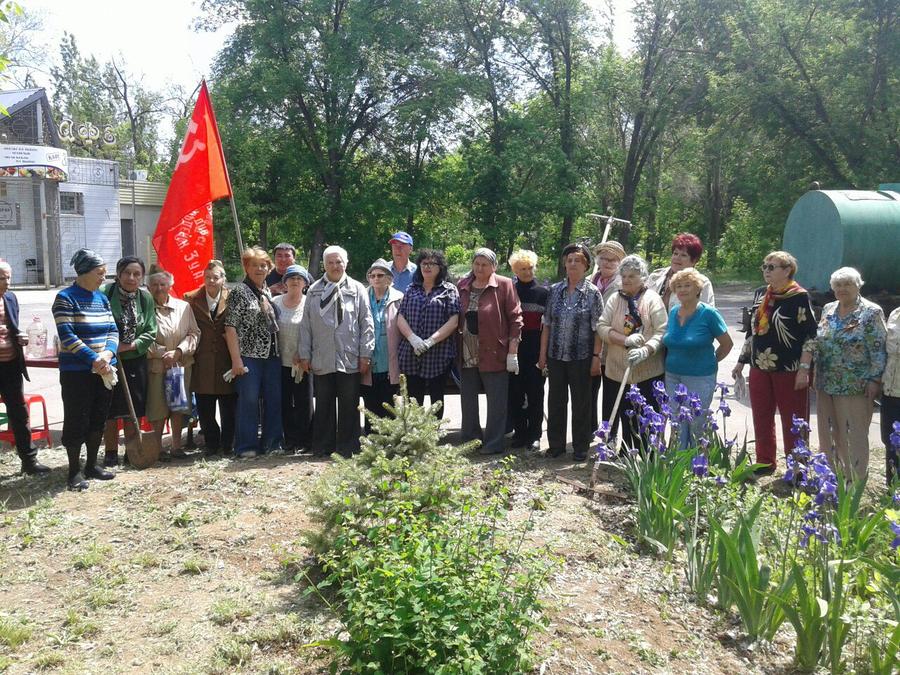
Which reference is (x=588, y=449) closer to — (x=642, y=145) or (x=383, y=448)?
(x=383, y=448)

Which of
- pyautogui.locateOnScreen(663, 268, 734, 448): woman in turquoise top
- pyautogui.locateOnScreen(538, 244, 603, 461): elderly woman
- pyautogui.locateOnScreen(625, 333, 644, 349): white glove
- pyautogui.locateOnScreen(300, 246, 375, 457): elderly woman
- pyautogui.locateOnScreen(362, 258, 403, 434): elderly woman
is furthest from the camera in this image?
pyautogui.locateOnScreen(362, 258, 403, 434): elderly woman

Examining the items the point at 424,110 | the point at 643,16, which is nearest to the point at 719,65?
the point at 643,16

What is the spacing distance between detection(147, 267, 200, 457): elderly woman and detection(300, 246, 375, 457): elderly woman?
97cm

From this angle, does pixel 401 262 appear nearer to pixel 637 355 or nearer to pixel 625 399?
pixel 625 399

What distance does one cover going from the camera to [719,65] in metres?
27.5

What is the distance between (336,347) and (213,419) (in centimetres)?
134

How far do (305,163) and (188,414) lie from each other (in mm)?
21676

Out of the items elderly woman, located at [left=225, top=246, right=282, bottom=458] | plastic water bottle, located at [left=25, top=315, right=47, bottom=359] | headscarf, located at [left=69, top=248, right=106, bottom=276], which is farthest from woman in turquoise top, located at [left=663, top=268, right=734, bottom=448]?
plastic water bottle, located at [left=25, top=315, right=47, bottom=359]

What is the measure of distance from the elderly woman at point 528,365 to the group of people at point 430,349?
0.04 ft

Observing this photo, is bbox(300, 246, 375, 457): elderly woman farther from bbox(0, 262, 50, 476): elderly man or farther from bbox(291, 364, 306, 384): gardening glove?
bbox(0, 262, 50, 476): elderly man

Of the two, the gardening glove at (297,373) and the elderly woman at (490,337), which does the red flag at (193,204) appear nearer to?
the gardening glove at (297,373)

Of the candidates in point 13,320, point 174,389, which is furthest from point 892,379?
point 13,320

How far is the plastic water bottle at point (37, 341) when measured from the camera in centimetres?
740

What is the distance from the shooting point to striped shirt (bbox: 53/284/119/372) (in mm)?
5480
